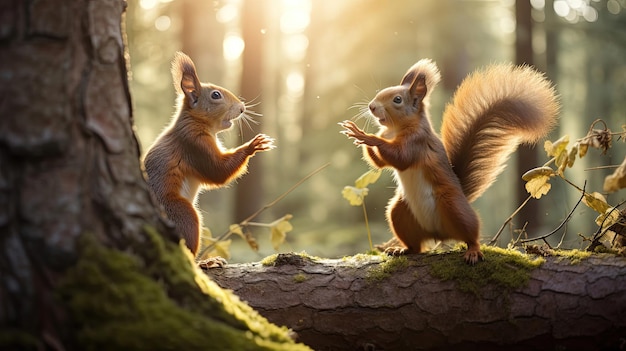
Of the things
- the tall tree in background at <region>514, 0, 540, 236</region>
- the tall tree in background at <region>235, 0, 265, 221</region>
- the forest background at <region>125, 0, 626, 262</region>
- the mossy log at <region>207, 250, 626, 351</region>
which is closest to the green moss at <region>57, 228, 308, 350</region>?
the mossy log at <region>207, 250, 626, 351</region>

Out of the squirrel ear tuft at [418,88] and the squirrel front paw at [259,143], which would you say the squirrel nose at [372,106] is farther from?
the squirrel front paw at [259,143]

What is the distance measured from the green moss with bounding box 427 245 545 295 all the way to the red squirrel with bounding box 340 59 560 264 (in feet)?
0.78

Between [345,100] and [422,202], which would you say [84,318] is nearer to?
[422,202]

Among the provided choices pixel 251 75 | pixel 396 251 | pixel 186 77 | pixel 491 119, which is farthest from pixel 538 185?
pixel 251 75

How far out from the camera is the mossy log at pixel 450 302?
244cm

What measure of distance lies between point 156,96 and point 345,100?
7221mm

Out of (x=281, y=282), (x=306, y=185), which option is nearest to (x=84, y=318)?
(x=281, y=282)

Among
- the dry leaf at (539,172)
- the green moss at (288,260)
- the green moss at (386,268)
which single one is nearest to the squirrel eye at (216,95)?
the green moss at (288,260)

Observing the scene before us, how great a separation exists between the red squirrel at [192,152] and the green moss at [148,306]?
1.25 metres

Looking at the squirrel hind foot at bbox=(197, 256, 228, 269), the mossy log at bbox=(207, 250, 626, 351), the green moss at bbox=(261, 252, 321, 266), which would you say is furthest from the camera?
the squirrel hind foot at bbox=(197, 256, 228, 269)

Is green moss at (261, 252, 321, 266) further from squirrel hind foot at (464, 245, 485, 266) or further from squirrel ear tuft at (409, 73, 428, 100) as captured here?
squirrel ear tuft at (409, 73, 428, 100)

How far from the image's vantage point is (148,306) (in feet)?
5.44

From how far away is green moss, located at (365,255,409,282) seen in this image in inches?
108

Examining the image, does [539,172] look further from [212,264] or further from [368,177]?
[212,264]
